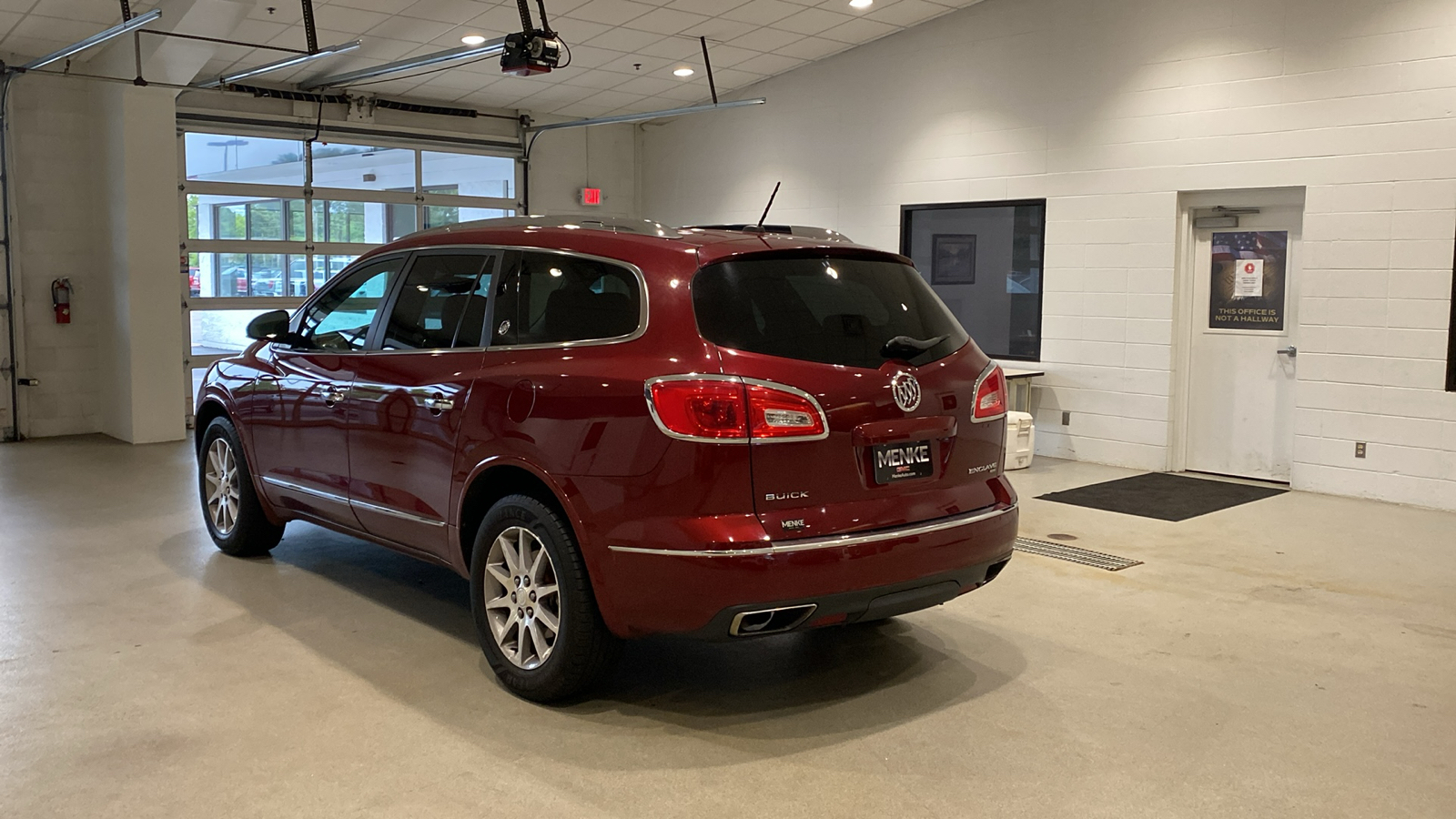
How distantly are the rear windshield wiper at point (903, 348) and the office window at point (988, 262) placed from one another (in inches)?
219

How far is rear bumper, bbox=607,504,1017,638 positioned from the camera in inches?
115

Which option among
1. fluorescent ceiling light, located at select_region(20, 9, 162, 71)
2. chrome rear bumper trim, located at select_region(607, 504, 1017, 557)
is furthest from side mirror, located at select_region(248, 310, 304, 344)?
fluorescent ceiling light, located at select_region(20, 9, 162, 71)

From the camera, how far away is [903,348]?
329 centimetres

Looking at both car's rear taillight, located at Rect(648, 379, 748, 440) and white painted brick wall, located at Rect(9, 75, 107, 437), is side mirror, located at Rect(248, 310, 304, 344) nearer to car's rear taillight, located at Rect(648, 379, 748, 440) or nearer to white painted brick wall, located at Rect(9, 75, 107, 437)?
car's rear taillight, located at Rect(648, 379, 748, 440)

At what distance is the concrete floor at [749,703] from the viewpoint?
2.78m

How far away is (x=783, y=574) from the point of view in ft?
9.64

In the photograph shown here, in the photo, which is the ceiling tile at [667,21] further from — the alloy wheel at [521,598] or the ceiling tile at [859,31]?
the alloy wheel at [521,598]

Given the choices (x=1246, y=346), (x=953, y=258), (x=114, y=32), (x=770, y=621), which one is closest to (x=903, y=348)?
(x=770, y=621)

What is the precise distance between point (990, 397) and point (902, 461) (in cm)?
50

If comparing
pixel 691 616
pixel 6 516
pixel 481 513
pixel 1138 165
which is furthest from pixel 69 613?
pixel 1138 165

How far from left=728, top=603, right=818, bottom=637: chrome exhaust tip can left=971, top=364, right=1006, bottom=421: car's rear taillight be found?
836mm

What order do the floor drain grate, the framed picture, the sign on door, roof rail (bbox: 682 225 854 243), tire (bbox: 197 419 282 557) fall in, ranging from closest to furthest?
roof rail (bbox: 682 225 854 243)
tire (bbox: 197 419 282 557)
the floor drain grate
the sign on door
the framed picture

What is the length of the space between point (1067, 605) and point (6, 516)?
540 cm

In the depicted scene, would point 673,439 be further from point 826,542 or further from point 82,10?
point 82,10
